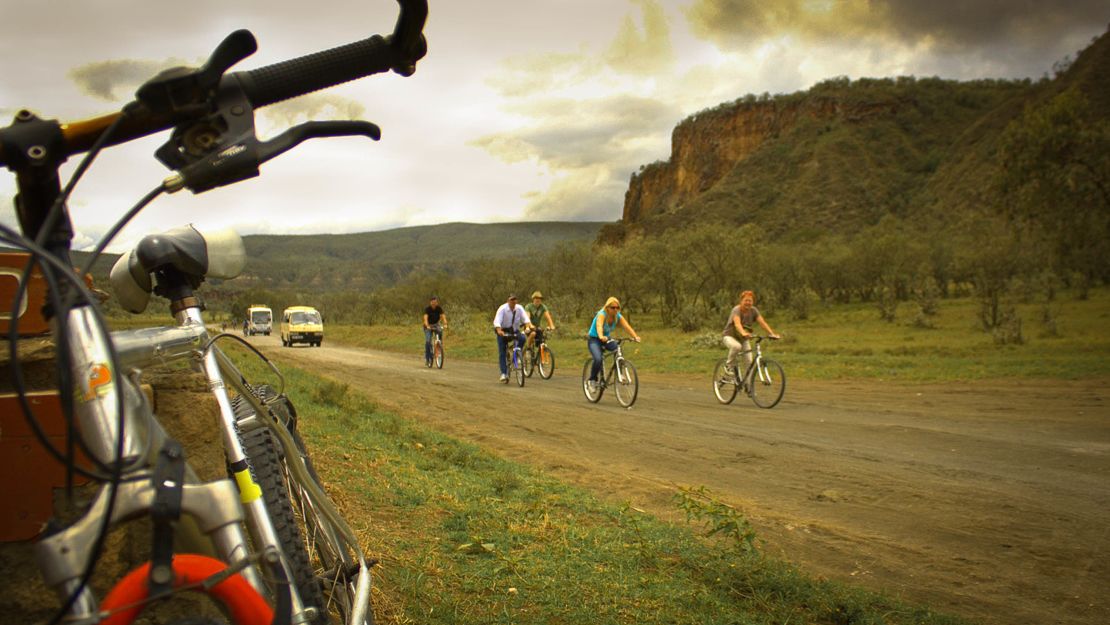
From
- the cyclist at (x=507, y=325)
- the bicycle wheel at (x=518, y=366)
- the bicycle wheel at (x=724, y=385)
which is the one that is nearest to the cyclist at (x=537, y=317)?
the cyclist at (x=507, y=325)

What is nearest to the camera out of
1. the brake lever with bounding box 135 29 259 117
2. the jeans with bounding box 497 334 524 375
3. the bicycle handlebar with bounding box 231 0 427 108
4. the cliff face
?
the brake lever with bounding box 135 29 259 117

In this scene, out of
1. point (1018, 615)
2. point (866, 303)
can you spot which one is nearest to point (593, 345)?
point (1018, 615)

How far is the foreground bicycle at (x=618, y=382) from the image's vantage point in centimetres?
1372

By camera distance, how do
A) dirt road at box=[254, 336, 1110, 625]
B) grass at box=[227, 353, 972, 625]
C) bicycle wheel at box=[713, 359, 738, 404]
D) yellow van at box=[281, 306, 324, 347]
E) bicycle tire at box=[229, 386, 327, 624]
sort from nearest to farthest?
bicycle tire at box=[229, 386, 327, 624] → grass at box=[227, 353, 972, 625] → dirt road at box=[254, 336, 1110, 625] → bicycle wheel at box=[713, 359, 738, 404] → yellow van at box=[281, 306, 324, 347]

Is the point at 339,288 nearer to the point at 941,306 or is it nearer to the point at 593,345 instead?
the point at 941,306

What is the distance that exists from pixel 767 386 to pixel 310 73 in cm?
1274

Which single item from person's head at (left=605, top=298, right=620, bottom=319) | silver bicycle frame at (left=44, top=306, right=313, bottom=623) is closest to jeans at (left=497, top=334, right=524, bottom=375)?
person's head at (left=605, top=298, right=620, bottom=319)

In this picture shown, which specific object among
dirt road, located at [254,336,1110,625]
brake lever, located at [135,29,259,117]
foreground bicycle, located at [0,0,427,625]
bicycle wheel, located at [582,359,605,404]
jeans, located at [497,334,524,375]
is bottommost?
dirt road, located at [254,336,1110,625]

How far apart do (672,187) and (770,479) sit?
6184 inches

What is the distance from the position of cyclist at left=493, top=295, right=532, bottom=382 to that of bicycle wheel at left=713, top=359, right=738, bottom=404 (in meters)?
5.44

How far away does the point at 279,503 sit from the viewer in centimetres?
222

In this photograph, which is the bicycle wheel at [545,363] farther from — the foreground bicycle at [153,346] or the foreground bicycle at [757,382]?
the foreground bicycle at [153,346]

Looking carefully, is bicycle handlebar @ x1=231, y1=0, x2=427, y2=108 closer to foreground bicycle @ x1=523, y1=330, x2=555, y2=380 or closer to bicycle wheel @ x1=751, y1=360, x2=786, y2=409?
bicycle wheel @ x1=751, y1=360, x2=786, y2=409

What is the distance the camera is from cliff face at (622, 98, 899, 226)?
404 feet
